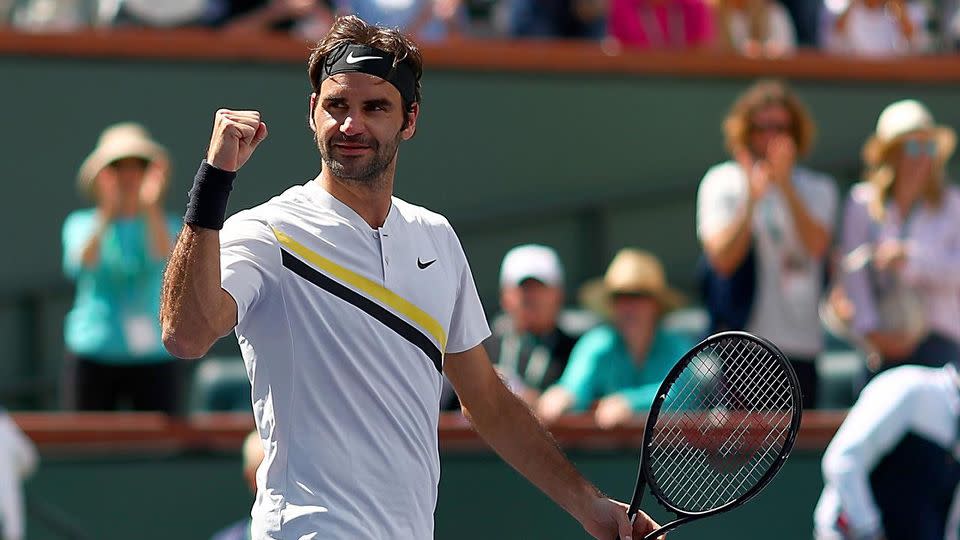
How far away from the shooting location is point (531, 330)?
7359 millimetres

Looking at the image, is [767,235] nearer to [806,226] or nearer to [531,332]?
[806,226]

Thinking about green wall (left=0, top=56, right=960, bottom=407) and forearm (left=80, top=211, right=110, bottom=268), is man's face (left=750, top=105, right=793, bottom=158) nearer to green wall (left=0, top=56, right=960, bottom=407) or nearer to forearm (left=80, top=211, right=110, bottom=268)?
green wall (left=0, top=56, right=960, bottom=407)

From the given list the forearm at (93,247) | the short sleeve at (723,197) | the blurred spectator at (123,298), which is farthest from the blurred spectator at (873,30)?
the forearm at (93,247)

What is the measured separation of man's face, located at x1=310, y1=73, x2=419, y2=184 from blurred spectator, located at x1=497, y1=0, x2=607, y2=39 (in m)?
5.55

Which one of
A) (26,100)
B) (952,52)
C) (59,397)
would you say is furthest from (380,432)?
(952,52)

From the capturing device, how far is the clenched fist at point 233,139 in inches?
125

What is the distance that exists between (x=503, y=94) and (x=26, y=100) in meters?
2.29

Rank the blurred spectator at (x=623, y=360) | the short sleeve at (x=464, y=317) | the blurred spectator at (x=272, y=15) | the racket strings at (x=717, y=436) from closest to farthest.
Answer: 1. the short sleeve at (x=464, y=317)
2. the racket strings at (x=717, y=436)
3. the blurred spectator at (x=623, y=360)
4. the blurred spectator at (x=272, y=15)

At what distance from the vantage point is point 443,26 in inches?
354

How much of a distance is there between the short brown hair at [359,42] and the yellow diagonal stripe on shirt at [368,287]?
326 millimetres

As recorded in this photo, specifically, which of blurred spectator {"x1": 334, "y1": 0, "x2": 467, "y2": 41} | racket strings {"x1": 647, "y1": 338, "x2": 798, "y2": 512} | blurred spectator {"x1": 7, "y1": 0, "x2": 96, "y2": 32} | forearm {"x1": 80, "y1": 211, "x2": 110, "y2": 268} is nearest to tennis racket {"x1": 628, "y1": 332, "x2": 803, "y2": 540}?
racket strings {"x1": 647, "y1": 338, "x2": 798, "y2": 512}

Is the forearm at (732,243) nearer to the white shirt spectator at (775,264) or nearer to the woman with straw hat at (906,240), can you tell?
the white shirt spectator at (775,264)

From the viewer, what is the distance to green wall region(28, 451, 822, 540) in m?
6.97

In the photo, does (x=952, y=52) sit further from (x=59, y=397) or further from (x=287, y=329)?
(x=287, y=329)
